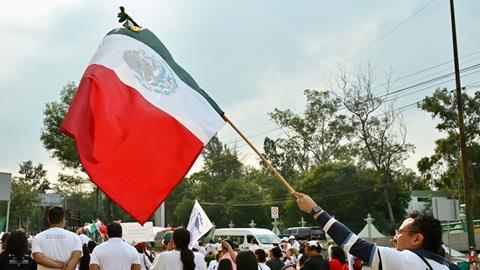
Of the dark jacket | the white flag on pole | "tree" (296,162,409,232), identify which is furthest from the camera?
"tree" (296,162,409,232)

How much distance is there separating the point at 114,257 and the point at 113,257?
1 centimetres

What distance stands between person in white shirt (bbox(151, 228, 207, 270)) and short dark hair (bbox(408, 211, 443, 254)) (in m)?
3.22

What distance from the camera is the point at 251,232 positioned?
99.6ft

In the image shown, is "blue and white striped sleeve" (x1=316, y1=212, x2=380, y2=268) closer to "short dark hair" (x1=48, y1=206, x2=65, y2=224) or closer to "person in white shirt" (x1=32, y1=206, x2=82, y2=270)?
"person in white shirt" (x1=32, y1=206, x2=82, y2=270)

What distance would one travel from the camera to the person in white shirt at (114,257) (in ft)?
21.8

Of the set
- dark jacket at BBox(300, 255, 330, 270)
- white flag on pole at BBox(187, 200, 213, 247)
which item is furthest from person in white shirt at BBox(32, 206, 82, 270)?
white flag on pole at BBox(187, 200, 213, 247)

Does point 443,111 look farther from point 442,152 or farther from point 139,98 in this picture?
point 139,98

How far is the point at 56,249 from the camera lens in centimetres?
646

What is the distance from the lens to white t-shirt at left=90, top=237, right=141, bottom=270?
6645 millimetres

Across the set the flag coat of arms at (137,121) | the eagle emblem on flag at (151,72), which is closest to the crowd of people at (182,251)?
the flag coat of arms at (137,121)

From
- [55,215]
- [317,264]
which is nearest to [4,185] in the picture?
[317,264]

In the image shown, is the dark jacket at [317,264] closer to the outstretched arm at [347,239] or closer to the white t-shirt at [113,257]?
the white t-shirt at [113,257]

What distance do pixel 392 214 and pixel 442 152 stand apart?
24.8 ft

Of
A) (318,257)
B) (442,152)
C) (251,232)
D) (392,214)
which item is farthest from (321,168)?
(318,257)
